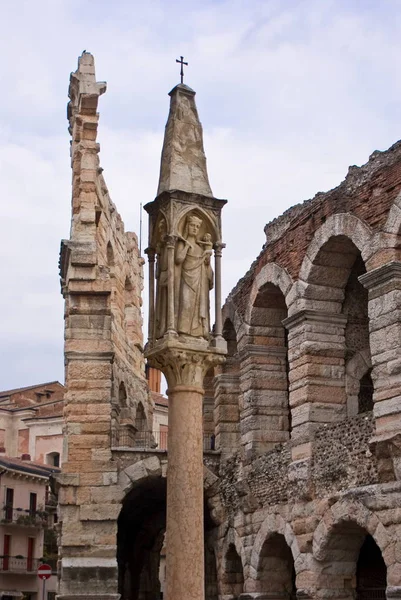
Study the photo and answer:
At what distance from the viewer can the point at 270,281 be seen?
18484mm

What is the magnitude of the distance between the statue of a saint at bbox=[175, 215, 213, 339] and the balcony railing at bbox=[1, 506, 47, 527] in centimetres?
3022

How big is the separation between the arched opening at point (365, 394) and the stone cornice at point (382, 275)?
11.1ft

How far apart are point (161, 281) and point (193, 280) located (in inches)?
12.8

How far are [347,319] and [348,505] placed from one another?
3.59 meters

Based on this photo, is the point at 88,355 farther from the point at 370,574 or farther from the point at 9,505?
the point at 9,505

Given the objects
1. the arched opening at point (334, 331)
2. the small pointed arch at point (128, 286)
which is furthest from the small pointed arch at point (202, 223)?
the small pointed arch at point (128, 286)

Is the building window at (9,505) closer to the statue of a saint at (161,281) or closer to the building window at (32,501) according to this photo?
the building window at (32,501)

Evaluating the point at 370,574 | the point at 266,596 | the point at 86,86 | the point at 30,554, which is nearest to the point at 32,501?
the point at 30,554

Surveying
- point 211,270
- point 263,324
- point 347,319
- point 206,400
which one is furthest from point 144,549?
point 211,270

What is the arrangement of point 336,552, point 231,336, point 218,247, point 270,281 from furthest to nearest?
point 231,336 < point 270,281 < point 336,552 < point 218,247

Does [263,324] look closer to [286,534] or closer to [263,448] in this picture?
[263,448]

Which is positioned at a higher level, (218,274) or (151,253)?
(151,253)

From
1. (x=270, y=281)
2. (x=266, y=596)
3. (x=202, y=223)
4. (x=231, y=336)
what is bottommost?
(x=266, y=596)

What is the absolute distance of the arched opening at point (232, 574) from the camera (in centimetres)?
1977
